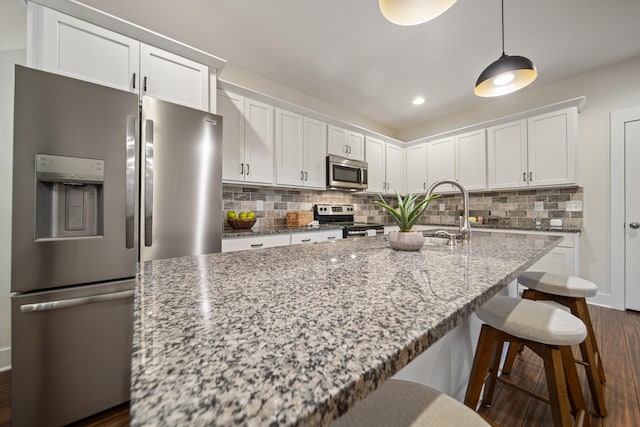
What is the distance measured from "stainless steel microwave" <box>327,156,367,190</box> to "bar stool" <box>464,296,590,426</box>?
2.45 m

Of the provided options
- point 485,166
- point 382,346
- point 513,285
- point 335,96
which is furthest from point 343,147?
point 382,346

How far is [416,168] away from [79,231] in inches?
167

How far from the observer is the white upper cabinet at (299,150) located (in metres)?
2.91

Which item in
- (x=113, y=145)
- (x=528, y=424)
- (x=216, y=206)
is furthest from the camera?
(x=216, y=206)

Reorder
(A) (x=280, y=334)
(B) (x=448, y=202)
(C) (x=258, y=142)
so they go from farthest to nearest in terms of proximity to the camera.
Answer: (B) (x=448, y=202) → (C) (x=258, y=142) → (A) (x=280, y=334)

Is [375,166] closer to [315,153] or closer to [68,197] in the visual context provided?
[315,153]

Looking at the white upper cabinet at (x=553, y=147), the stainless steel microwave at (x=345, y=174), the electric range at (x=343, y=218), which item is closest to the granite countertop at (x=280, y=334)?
the electric range at (x=343, y=218)

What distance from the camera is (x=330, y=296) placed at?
1.69 ft

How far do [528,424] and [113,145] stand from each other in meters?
2.67

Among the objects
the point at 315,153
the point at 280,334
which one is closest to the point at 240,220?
the point at 315,153

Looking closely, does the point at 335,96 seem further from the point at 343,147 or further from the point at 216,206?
the point at 216,206

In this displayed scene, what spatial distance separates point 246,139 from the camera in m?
2.63

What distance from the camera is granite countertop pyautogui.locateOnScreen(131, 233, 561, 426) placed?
9.0 inches

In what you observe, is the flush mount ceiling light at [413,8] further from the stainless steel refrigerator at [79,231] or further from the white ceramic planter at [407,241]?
the stainless steel refrigerator at [79,231]
